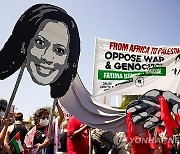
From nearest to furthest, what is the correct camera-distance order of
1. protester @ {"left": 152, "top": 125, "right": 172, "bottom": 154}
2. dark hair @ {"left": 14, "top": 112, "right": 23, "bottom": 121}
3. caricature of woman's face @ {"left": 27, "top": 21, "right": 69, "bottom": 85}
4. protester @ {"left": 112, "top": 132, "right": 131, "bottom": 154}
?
1. caricature of woman's face @ {"left": 27, "top": 21, "right": 69, "bottom": 85}
2. protester @ {"left": 152, "top": 125, "right": 172, "bottom": 154}
3. dark hair @ {"left": 14, "top": 112, "right": 23, "bottom": 121}
4. protester @ {"left": 112, "top": 132, "right": 131, "bottom": 154}

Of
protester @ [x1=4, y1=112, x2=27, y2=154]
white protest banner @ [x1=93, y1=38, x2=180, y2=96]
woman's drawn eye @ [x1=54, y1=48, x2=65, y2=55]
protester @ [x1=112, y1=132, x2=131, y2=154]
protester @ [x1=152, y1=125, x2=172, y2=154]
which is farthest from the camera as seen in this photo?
protester @ [x1=112, y1=132, x2=131, y2=154]

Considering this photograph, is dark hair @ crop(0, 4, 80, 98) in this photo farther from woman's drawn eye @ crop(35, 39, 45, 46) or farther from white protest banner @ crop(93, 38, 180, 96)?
white protest banner @ crop(93, 38, 180, 96)

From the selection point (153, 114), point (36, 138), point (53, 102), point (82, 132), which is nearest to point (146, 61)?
point (153, 114)

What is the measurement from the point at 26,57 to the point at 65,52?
55cm

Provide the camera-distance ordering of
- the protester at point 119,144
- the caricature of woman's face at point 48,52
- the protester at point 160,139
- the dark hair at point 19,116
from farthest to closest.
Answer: the protester at point 119,144, the dark hair at point 19,116, the protester at point 160,139, the caricature of woman's face at point 48,52

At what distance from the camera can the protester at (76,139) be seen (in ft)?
16.4

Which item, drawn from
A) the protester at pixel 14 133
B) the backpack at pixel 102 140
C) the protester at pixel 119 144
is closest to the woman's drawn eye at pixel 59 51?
the protester at pixel 14 133

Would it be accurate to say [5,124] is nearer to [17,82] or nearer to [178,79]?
[17,82]

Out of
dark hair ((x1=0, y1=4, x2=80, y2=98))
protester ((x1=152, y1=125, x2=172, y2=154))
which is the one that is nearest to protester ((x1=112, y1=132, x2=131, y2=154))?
protester ((x1=152, y1=125, x2=172, y2=154))

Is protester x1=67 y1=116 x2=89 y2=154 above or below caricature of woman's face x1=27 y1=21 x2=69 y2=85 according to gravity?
below

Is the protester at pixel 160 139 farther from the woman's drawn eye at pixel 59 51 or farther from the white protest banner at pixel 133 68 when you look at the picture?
the woman's drawn eye at pixel 59 51

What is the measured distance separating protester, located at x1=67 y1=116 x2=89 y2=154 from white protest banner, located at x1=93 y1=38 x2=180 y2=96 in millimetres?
660

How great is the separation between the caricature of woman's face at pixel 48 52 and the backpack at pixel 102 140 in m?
2.39

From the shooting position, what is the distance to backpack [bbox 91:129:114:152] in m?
5.65
